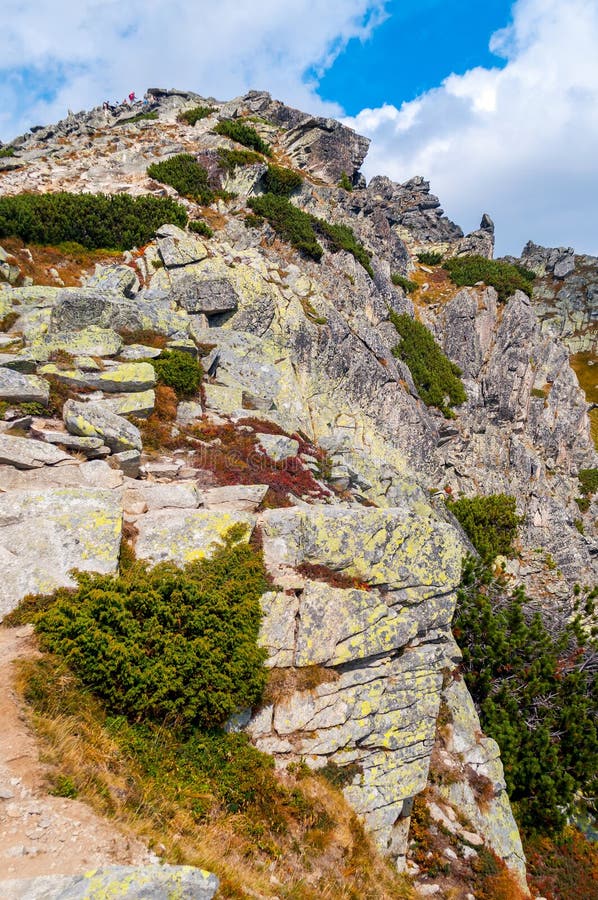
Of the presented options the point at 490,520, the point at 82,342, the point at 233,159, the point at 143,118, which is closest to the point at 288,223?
the point at 233,159

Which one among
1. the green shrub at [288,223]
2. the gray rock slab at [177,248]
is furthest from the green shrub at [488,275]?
the gray rock slab at [177,248]

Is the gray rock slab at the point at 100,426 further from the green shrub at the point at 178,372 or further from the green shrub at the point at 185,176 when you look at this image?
the green shrub at the point at 185,176

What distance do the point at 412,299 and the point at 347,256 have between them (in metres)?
15.8

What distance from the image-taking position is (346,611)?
32.7 ft

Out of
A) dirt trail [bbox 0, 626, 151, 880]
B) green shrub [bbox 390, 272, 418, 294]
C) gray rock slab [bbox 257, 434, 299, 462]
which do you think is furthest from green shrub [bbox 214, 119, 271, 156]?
dirt trail [bbox 0, 626, 151, 880]

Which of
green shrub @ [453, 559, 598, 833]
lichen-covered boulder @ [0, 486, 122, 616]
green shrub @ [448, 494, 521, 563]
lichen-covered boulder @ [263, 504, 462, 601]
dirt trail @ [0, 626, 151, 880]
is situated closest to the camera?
dirt trail @ [0, 626, 151, 880]

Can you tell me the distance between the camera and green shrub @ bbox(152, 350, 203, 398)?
57.5 ft

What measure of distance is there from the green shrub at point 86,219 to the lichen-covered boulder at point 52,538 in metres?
23.8

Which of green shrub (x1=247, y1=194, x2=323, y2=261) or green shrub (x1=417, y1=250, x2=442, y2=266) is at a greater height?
green shrub (x1=417, y1=250, x2=442, y2=266)

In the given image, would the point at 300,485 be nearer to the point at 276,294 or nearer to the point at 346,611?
the point at 346,611

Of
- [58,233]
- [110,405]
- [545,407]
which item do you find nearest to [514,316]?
[545,407]

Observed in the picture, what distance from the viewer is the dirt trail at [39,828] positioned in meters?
4.21

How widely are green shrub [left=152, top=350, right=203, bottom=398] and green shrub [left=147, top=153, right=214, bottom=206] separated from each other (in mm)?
21928

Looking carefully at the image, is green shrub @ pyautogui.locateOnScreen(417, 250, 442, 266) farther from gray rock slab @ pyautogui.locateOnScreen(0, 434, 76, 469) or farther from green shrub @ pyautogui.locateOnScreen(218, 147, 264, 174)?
gray rock slab @ pyautogui.locateOnScreen(0, 434, 76, 469)
